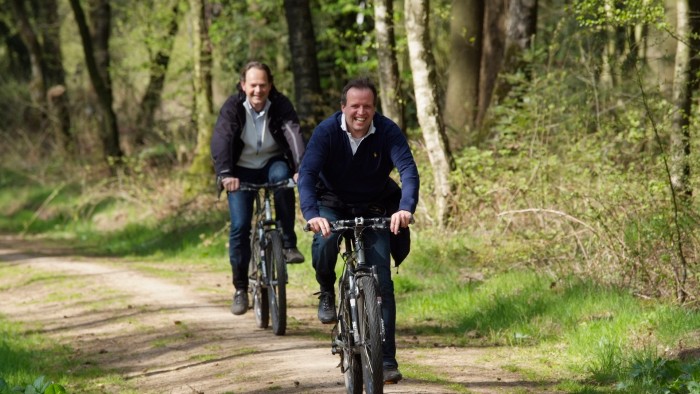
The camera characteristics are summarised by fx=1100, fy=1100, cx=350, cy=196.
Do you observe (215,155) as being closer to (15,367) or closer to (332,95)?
(15,367)

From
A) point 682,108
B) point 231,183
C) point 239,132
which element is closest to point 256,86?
point 239,132

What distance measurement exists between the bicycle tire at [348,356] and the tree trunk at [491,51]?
34.6 feet

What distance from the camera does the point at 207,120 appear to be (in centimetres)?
2120

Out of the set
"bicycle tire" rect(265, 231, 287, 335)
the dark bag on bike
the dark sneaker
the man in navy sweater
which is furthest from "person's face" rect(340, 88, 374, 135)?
"bicycle tire" rect(265, 231, 287, 335)

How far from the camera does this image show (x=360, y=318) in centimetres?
679

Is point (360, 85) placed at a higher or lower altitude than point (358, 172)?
higher

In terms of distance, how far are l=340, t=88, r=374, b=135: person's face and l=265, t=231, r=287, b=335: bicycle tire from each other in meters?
2.84

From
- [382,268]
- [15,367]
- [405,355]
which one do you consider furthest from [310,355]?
[15,367]

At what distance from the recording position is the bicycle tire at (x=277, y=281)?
9.64m

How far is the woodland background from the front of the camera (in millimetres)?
10344

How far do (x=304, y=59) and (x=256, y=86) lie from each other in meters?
8.18

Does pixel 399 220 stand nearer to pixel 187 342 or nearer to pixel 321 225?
pixel 321 225

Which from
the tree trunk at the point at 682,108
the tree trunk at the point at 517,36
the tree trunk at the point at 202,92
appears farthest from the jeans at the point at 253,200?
the tree trunk at the point at 202,92

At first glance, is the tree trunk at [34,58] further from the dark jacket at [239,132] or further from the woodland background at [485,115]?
the dark jacket at [239,132]
